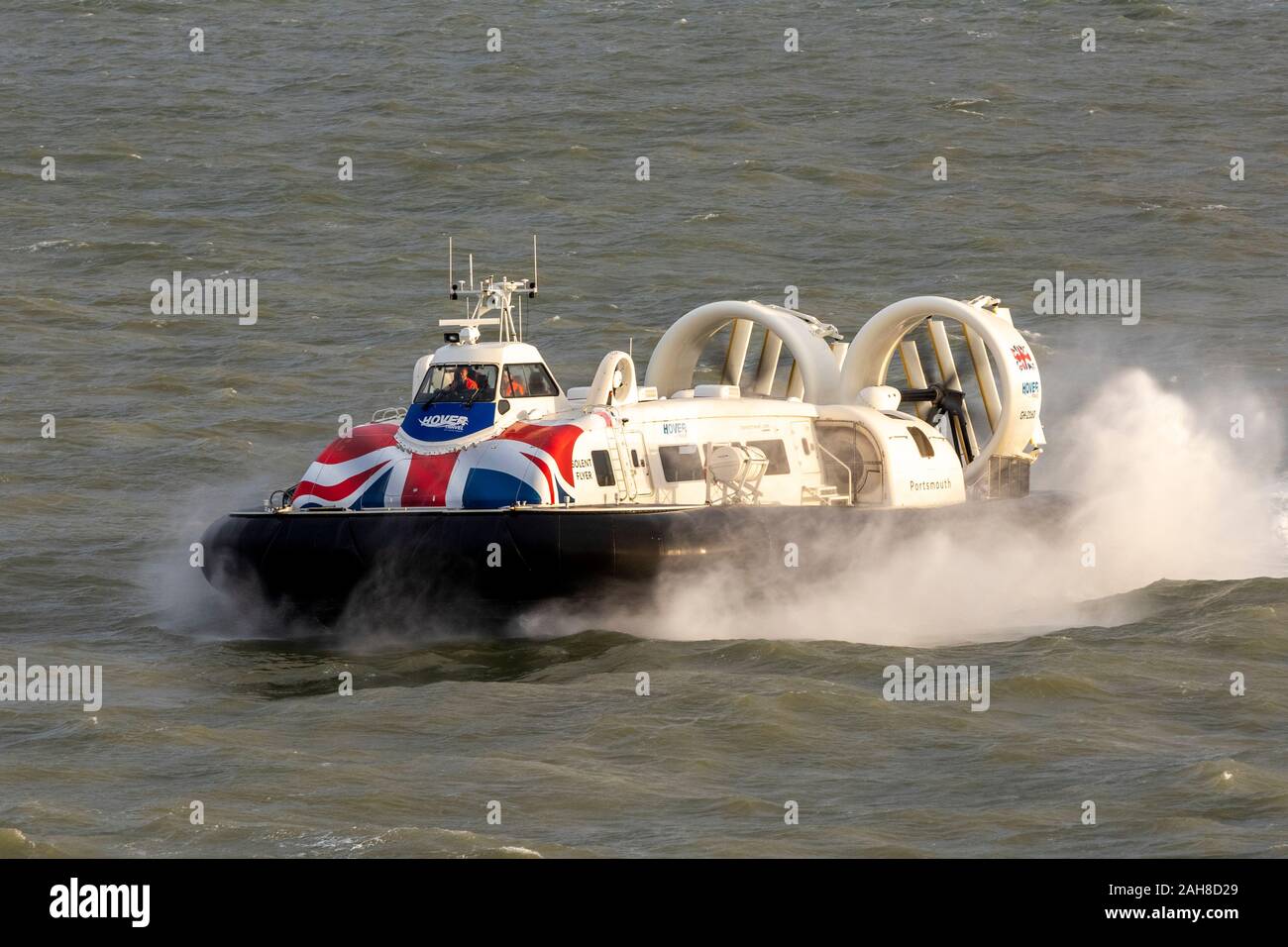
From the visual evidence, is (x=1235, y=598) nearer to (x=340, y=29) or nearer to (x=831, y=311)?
(x=831, y=311)

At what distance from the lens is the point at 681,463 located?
15703 millimetres

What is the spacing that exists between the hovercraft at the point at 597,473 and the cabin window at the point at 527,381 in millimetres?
17

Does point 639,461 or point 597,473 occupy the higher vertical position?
point 639,461

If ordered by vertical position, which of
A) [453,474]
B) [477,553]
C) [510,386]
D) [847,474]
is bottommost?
[477,553]

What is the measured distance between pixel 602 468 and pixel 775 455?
65.8 inches

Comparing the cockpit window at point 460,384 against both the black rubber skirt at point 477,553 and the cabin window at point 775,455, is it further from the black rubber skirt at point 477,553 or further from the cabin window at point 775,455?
the cabin window at point 775,455

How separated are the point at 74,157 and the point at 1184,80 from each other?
19.2 m

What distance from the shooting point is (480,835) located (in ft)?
32.5

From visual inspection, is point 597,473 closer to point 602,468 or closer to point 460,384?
point 602,468

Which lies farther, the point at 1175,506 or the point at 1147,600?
the point at 1175,506

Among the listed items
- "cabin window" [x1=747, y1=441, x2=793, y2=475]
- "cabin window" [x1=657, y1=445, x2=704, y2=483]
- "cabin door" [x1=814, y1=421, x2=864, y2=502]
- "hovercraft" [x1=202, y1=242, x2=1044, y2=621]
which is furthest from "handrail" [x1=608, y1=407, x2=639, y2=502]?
"cabin door" [x1=814, y1=421, x2=864, y2=502]

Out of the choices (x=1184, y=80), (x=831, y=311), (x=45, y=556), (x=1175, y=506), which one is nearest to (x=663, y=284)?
(x=831, y=311)

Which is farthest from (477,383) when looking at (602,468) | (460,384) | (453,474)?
(602,468)

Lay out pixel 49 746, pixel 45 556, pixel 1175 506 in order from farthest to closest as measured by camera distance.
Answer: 1. pixel 1175 506
2. pixel 45 556
3. pixel 49 746
